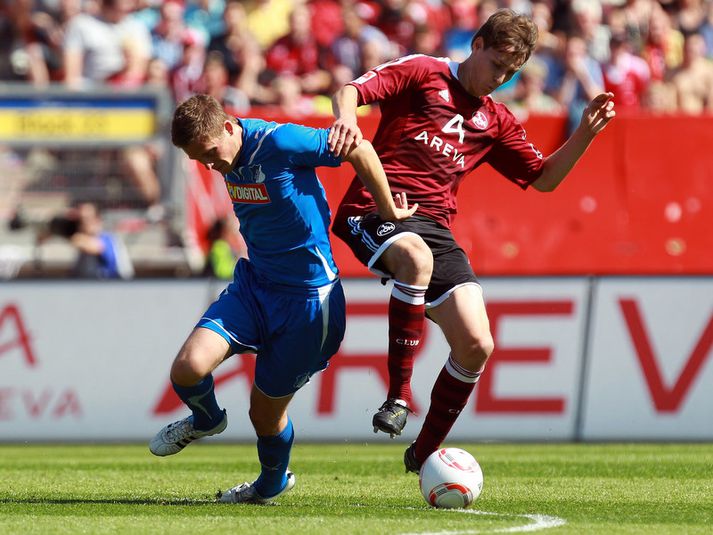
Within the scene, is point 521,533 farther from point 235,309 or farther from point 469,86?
point 469,86

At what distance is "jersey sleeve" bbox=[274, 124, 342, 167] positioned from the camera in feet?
23.3

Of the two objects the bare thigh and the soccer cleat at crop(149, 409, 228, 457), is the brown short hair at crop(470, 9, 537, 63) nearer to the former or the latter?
Answer: the bare thigh

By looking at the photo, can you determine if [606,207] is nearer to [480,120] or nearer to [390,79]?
[480,120]

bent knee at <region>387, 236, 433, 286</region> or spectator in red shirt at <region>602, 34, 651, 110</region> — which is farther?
spectator in red shirt at <region>602, 34, 651, 110</region>

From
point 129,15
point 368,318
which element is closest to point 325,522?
point 368,318

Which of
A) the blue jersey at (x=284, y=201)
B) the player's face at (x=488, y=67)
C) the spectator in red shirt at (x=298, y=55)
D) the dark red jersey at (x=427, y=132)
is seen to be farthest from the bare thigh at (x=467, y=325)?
the spectator in red shirt at (x=298, y=55)

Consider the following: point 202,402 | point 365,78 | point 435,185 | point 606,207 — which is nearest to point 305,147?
point 365,78

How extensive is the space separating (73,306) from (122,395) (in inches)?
38.5

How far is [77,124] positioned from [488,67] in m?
8.43

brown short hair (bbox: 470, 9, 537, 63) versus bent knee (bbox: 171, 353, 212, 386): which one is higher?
brown short hair (bbox: 470, 9, 537, 63)

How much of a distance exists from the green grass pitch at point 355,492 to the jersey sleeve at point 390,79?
7.54 feet

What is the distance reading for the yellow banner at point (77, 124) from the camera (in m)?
15.2

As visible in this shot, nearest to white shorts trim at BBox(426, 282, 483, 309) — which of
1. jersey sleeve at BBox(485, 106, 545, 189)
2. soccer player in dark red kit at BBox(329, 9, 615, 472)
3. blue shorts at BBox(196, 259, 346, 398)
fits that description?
soccer player in dark red kit at BBox(329, 9, 615, 472)

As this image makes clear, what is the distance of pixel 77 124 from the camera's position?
15.2m
